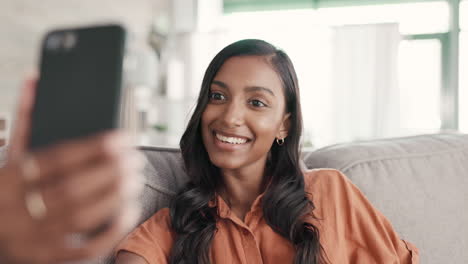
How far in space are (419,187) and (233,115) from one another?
0.58m

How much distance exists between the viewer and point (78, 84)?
409 millimetres

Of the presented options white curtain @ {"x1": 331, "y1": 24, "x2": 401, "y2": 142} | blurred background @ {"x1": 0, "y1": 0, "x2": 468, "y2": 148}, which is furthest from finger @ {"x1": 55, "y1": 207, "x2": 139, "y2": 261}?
white curtain @ {"x1": 331, "y1": 24, "x2": 401, "y2": 142}

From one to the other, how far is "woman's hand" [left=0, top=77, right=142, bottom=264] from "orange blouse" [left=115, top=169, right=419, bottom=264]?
70 cm

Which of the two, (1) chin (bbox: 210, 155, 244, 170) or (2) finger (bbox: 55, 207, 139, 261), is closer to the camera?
(2) finger (bbox: 55, 207, 139, 261)

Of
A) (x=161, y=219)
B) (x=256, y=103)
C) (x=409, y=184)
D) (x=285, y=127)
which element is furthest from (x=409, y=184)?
(x=161, y=219)

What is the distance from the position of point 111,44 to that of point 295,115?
0.86m

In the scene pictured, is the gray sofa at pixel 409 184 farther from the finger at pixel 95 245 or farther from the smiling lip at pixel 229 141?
the finger at pixel 95 245

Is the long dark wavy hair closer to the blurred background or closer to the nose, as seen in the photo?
the nose

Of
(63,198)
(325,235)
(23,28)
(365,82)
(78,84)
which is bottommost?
(325,235)

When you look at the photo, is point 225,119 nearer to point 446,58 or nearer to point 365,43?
point 365,43

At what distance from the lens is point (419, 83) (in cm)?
438

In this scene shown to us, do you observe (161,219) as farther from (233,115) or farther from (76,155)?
(76,155)

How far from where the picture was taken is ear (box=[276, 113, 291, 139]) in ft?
4.06

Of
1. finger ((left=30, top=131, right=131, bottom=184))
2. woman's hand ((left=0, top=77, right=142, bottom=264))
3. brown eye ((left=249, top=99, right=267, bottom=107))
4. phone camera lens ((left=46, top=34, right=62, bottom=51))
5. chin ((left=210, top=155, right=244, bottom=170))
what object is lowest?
chin ((left=210, top=155, right=244, bottom=170))
